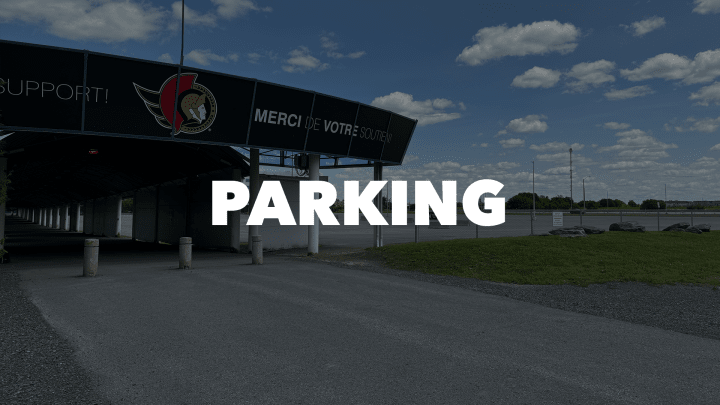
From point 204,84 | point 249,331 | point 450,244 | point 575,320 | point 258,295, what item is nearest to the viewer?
point 249,331

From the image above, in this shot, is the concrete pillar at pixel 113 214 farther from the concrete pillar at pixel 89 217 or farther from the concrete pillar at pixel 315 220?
the concrete pillar at pixel 315 220

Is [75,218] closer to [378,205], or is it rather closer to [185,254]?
[378,205]

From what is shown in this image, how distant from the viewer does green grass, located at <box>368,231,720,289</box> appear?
1187 cm

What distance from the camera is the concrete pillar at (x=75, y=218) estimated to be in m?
53.4

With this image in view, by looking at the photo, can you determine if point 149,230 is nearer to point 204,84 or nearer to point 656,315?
point 204,84

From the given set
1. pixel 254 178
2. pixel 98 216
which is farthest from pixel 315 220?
pixel 98 216

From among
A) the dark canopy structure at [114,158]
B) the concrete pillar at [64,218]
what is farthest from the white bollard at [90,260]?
the concrete pillar at [64,218]

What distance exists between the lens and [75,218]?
53.5 metres

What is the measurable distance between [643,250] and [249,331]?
15025mm

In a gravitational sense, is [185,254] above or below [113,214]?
below

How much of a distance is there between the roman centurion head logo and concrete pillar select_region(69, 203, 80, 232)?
4817 centimetres

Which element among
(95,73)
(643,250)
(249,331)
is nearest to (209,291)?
(249,331)

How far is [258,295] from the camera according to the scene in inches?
360

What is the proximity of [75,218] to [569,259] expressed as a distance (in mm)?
57509
